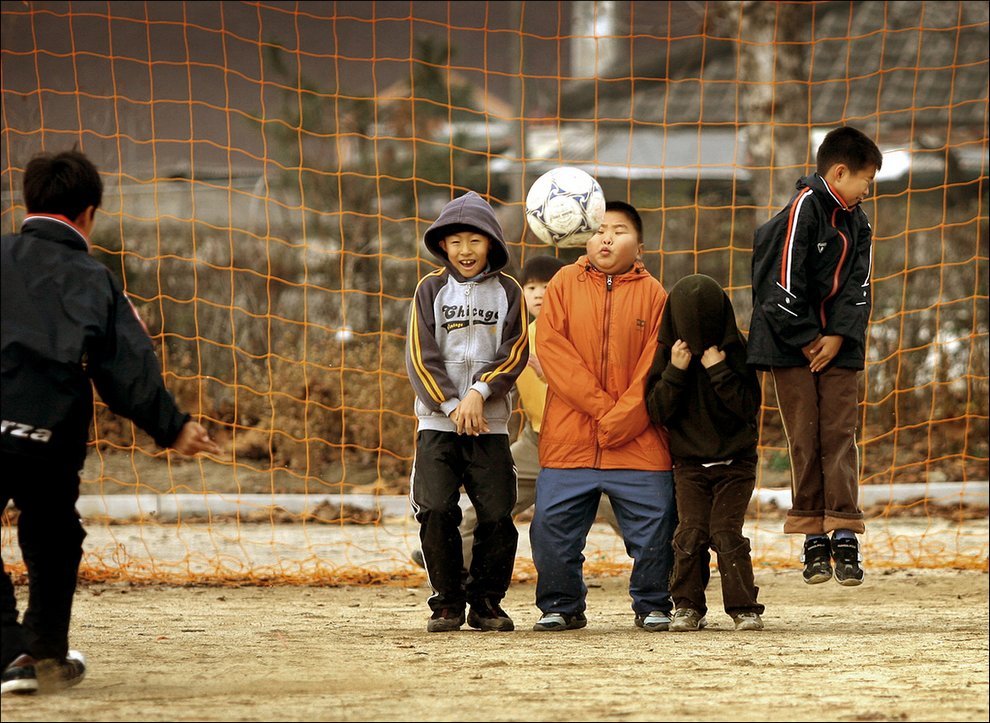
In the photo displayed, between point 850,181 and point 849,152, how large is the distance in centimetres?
12

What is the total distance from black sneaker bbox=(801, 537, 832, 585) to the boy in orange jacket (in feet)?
1.84

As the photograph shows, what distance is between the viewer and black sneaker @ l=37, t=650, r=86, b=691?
4.24m

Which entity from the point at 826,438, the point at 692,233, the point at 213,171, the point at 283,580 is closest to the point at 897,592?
the point at 826,438

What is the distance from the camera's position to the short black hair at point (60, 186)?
14.4ft

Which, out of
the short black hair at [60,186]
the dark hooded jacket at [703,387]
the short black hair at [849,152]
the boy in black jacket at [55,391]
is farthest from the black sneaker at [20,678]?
the short black hair at [849,152]

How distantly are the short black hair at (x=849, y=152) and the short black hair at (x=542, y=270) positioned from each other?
58.0 inches

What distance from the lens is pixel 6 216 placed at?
39.3 feet

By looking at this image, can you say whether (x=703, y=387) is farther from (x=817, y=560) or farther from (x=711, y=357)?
→ (x=817, y=560)

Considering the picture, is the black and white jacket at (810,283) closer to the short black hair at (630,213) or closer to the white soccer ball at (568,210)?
the short black hair at (630,213)

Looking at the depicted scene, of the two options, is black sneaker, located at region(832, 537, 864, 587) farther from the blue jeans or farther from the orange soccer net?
the orange soccer net

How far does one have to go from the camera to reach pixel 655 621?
18.9ft

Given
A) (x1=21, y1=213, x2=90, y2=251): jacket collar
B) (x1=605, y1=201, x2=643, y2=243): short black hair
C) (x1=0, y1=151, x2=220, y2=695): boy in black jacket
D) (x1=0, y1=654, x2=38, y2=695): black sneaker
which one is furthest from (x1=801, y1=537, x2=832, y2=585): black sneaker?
(x1=21, y1=213, x2=90, y2=251): jacket collar

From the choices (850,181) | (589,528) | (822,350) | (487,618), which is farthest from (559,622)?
(850,181)

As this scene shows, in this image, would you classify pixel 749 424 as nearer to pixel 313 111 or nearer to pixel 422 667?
pixel 422 667
